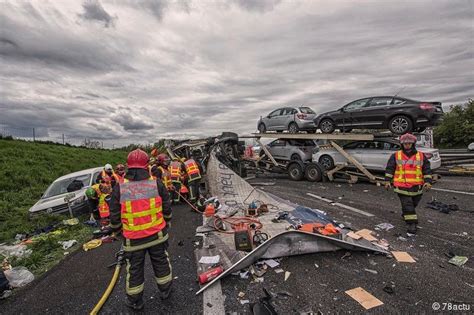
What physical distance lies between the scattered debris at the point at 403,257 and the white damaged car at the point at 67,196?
7223 mm

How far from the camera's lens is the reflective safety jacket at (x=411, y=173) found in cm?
449

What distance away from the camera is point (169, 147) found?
35.1 ft

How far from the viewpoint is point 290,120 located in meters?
10.9

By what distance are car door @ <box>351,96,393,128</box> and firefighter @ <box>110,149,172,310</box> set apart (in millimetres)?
7648

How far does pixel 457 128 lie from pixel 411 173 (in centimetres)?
3342

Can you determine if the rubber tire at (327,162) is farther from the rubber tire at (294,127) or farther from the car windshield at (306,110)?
the car windshield at (306,110)

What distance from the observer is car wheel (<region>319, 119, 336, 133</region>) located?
9378 millimetres

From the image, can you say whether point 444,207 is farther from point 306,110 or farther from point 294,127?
point 306,110

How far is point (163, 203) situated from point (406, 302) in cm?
283

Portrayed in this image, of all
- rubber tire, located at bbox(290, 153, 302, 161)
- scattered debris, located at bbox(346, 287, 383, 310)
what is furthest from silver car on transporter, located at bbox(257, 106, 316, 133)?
scattered debris, located at bbox(346, 287, 383, 310)

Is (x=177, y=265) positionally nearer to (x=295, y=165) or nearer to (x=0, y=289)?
(x=0, y=289)

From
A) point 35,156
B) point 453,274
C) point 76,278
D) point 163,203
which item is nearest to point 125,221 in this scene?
point 163,203

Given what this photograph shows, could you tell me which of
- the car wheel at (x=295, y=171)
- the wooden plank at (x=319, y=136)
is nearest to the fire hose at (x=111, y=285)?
the wooden plank at (x=319, y=136)

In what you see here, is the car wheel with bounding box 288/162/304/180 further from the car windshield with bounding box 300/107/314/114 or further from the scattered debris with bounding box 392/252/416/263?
the scattered debris with bounding box 392/252/416/263
